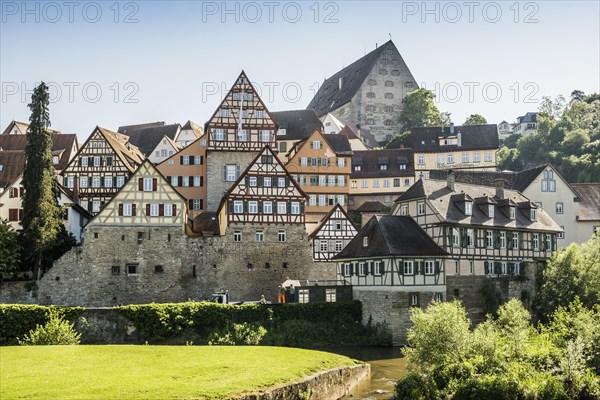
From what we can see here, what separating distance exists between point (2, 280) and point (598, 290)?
37.0 metres

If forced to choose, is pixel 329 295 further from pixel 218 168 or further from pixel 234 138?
pixel 234 138

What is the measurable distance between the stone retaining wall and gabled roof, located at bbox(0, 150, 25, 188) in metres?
39.3

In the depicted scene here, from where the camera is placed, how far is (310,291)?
44375 millimetres

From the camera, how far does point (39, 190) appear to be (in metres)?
46.6

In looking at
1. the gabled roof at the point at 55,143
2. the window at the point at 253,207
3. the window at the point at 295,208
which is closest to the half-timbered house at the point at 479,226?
the window at the point at 295,208

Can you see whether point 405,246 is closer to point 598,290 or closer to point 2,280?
point 598,290

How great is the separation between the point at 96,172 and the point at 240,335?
974 inches

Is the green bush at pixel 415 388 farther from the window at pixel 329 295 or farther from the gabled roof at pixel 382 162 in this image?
the gabled roof at pixel 382 162

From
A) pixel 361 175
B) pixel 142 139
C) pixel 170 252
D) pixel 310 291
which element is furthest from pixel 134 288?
pixel 142 139

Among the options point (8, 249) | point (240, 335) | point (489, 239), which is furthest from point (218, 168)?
point (489, 239)

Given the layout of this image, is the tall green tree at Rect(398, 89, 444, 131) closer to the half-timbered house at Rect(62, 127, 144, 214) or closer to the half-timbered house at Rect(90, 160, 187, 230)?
the half-timbered house at Rect(62, 127, 144, 214)

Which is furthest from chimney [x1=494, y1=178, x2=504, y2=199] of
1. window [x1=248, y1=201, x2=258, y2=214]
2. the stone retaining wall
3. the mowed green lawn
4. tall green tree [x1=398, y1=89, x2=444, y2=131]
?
tall green tree [x1=398, y1=89, x2=444, y2=131]

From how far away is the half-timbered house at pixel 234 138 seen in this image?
2283 inches

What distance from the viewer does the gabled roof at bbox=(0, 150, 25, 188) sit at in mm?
58469
